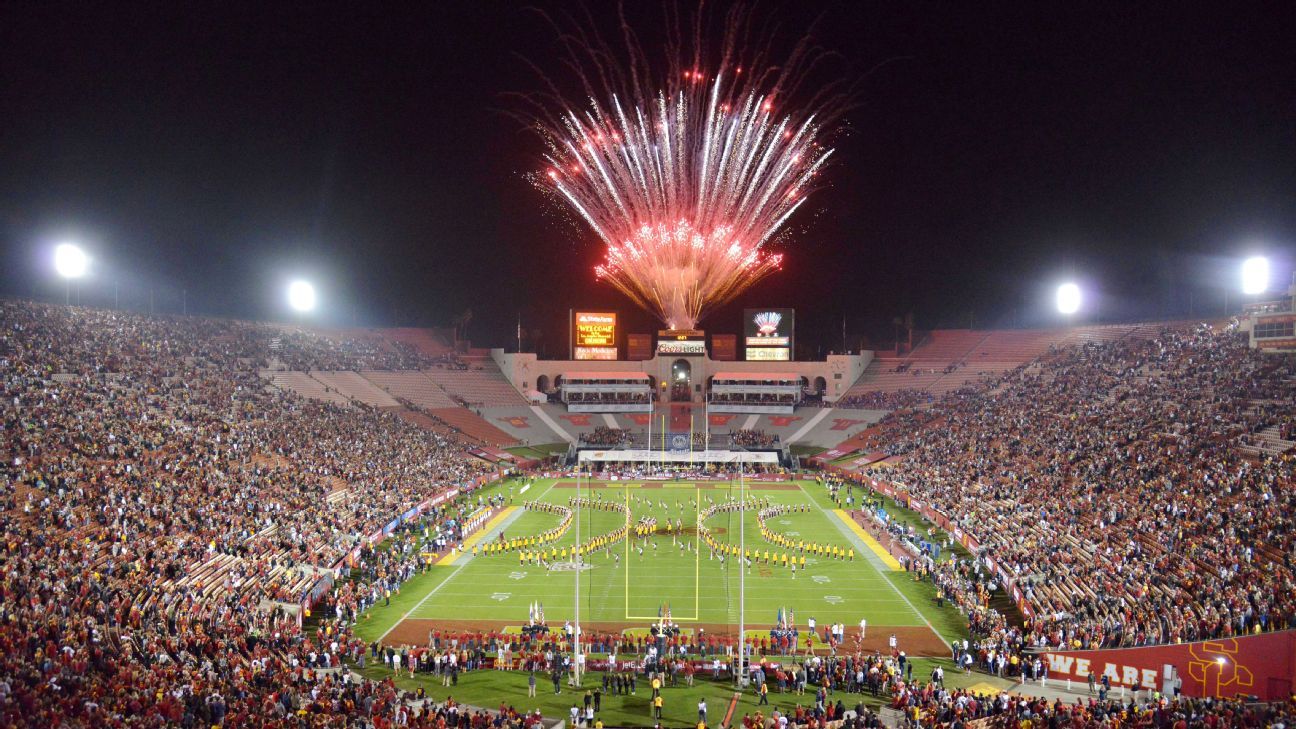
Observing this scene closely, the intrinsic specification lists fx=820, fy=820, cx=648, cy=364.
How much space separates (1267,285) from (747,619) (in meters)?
44.2

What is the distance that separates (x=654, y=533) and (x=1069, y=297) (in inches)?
1958

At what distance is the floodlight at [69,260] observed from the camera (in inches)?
2055

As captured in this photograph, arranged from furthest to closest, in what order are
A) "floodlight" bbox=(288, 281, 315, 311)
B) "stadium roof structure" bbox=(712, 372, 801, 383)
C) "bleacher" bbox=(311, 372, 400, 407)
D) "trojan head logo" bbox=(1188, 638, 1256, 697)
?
"stadium roof structure" bbox=(712, 372, 801, 383)
"floodlight" bbox=(288, 281, 315, 311)
"bleacher" bbox=(311, 372, 400, 407)
"trojan head logo" bbox=(1188, 638, 1256, 697)

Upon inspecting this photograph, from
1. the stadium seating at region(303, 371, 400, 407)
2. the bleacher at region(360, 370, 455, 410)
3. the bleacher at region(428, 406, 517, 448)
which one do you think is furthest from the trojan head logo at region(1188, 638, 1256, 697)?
the bleacher at region(360, 370, 455, 410)

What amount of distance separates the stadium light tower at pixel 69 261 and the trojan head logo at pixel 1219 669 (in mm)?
60116

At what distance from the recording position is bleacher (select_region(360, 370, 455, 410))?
6812 centimetres

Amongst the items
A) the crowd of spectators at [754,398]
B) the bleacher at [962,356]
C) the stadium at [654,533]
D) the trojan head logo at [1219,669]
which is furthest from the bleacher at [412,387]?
the trojan head logo at [1219,669]

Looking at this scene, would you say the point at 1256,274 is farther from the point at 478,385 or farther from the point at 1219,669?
the point at 478,385

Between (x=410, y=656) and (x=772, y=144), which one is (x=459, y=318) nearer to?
(x=772, y=144)

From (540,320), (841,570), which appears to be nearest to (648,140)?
(841,570)

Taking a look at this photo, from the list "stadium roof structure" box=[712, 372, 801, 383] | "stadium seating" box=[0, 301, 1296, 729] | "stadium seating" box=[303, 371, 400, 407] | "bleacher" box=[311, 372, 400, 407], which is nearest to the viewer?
"stadium seating" box=[0, 301, 1296, 729]

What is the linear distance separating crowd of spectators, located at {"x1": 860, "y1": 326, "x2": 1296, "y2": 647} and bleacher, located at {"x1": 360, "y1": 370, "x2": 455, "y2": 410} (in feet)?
123

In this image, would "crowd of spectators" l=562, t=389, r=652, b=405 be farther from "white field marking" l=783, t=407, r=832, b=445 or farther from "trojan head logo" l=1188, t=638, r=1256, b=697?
"trojan head logo" l=1188, t=638, r=1256, b=697

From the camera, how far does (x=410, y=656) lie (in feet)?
70.0
